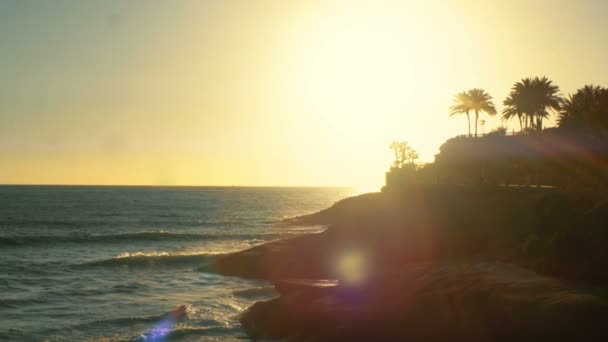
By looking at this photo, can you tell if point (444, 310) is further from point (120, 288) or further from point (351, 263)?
point (120, 288)

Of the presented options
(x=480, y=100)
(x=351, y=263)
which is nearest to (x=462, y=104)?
(x=480, y=100)

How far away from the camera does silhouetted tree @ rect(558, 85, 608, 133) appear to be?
151 ft

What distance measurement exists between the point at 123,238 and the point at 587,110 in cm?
4957

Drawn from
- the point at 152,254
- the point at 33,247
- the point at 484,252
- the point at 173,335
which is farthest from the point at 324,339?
the point at 33,247

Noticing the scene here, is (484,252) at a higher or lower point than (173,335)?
higher

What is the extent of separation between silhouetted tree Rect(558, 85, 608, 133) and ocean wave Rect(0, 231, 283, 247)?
3225cm

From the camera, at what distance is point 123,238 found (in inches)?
2635

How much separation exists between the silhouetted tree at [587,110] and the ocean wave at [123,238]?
3225cm

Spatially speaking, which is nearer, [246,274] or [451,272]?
[451,272]

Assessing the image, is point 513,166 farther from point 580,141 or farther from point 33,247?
point 33,247

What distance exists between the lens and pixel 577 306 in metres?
14.2

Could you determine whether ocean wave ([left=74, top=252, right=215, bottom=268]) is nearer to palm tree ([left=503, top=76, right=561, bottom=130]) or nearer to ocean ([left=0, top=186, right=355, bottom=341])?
ocean ([left=0, top=186, right=355, bottom=341])

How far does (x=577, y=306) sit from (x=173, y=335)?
1535 cm

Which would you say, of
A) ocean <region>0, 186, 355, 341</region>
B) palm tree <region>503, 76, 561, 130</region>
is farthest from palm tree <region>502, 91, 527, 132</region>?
ocean <region>0, 186, 355, 341</region>
